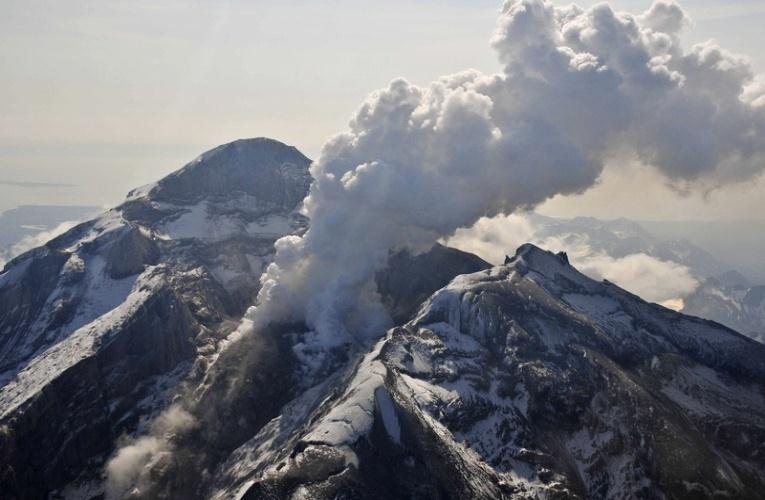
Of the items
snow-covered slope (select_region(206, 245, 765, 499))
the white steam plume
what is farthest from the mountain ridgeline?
the white steam plume

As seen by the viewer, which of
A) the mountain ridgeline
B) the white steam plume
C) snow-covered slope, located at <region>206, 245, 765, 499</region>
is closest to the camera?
snow-covered slope, located at <region>206, 245, 765, 499</region>

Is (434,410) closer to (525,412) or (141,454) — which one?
(525,412)

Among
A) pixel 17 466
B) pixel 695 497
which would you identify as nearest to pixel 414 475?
pixel 695 497

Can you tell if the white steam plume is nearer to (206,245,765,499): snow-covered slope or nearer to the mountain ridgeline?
the mountain ridgeline

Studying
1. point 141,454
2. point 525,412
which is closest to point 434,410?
point 525,412

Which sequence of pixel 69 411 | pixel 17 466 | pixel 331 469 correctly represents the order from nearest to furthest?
pixel 331 469 → pixel 17 466 → pixel 69 411

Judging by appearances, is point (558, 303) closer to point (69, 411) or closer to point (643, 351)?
point (643, 351)
